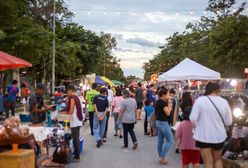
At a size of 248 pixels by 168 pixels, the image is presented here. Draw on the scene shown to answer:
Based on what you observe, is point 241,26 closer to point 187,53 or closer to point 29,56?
point 29,56

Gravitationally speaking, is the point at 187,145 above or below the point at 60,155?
above

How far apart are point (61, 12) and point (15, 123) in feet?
111

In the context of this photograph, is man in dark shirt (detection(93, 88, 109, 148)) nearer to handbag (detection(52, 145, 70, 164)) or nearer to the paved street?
the paved street

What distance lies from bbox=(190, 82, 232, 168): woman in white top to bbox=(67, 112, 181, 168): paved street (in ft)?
10.5

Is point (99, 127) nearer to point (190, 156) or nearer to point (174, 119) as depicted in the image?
point (174, 119)

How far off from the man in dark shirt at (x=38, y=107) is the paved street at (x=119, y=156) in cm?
134

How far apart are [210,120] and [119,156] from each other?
16.1ft

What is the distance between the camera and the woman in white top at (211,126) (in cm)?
684

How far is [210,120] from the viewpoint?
688 cm

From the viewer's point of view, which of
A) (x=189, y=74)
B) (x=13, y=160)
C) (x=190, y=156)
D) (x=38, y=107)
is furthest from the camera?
(x=189, y=74)

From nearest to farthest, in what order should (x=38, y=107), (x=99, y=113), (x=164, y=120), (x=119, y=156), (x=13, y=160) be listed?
(x=13, y=160), (x=38, y=107), (x=164, y=120), (x=119, y=156), (x=99, y=113)

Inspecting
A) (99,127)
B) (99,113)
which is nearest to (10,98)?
(99,127)

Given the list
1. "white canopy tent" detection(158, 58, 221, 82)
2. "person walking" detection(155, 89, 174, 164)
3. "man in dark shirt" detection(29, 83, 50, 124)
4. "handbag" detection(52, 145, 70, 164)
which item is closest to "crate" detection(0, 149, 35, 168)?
"handbag" detection(52, 145, 70, 164)

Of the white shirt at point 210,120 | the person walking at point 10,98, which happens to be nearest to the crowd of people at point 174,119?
the white shirt at point 210,120
